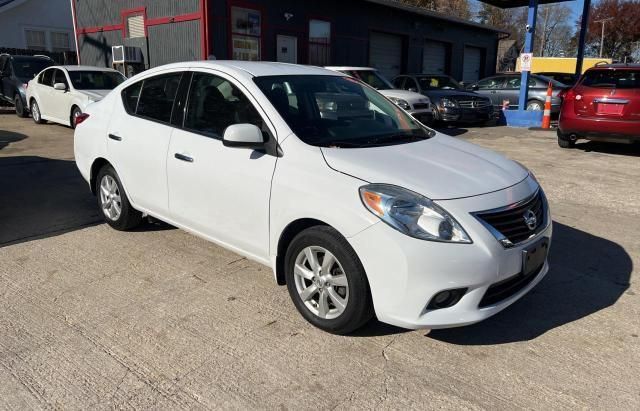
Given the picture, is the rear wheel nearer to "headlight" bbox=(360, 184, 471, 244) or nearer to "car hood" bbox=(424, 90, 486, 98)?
"car hood" bbox=(424, 90, 486, 98)

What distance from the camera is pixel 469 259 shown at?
9.28ft

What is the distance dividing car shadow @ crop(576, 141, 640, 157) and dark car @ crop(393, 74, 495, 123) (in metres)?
3.25

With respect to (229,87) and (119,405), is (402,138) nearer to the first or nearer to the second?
(229,87)

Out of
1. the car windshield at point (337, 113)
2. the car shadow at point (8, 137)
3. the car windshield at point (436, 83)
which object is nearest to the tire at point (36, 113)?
the car shadow at point (8, 137)

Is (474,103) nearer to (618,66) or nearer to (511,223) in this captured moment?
(618,66)

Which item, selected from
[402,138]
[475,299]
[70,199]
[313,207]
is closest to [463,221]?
[475,299]

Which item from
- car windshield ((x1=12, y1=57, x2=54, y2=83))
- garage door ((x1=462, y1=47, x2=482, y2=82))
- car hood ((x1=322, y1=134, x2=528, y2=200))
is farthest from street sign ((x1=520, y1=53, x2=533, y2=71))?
garage door ((x1=462, y1=47, x2=482, y2=82))

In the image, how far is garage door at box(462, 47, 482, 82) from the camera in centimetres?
2841

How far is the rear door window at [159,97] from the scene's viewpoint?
4.37 meters

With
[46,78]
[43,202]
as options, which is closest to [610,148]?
[43,202]

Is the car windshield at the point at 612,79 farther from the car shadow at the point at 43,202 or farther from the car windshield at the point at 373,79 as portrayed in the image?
the car shadow at the point at 43,202

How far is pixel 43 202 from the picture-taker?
628 centimetres

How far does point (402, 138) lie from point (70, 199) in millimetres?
4496

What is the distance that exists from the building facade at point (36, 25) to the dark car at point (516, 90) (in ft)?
64.8
